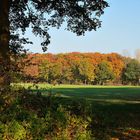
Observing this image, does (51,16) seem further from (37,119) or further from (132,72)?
(132,72)

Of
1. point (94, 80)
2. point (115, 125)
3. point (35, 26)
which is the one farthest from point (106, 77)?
point (115, 125)

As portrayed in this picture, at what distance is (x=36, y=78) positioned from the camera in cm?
1171

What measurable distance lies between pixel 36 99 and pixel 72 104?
1.50m

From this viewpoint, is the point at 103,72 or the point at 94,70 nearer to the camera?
the point at 103,72

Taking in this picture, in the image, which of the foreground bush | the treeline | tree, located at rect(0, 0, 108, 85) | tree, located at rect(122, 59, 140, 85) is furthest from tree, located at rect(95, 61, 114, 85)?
the foreground bush

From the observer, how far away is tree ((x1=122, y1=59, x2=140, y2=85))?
16425 cm

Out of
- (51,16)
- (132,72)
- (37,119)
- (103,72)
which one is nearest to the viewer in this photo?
(37,119)

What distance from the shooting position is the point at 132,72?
16300 cm

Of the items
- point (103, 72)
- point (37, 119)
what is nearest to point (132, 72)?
point (103, 72)

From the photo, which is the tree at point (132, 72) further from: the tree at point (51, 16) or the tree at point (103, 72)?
the tree at point (51, 16)

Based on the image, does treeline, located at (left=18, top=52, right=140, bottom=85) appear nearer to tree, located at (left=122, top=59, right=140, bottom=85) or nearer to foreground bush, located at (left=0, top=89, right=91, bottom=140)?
tree, located at (left=122, top=59, right=140, bottom=85)

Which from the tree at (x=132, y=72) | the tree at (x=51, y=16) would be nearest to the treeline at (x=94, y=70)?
the tree at (x=132, y=72)

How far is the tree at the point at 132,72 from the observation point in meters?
164

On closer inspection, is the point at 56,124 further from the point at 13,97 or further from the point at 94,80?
the point at 94,80
